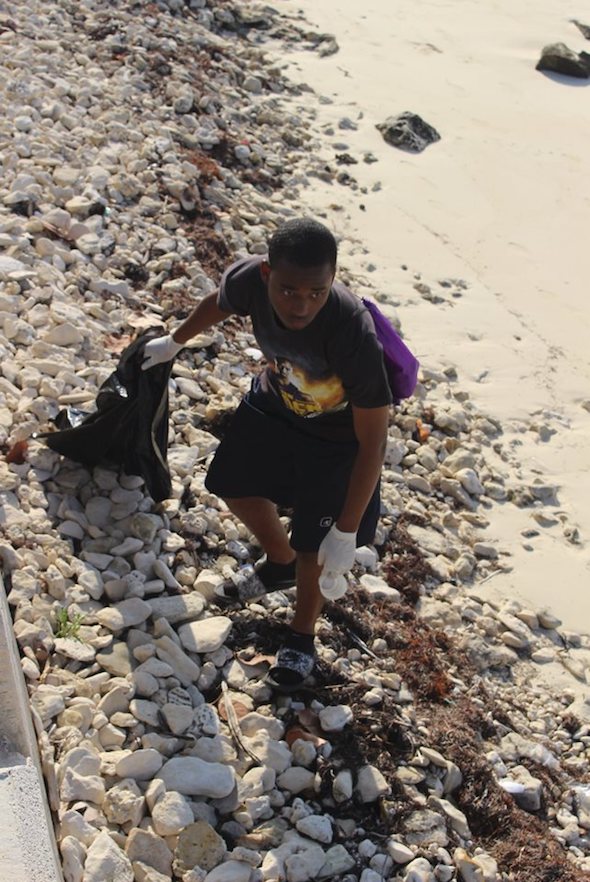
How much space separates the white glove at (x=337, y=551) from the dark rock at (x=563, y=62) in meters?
7.81

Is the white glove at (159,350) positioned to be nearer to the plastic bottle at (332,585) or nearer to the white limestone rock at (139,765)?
the plastic bottle at (332,585)

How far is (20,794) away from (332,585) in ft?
3.53

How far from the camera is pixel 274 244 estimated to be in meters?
2.84

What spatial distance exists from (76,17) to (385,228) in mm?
2652

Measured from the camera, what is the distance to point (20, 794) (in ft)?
8.38

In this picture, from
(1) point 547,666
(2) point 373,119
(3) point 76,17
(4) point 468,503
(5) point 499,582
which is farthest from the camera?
(2) point 373,119

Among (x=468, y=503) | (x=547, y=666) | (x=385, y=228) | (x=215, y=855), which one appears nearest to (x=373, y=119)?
(x=385, y=228)

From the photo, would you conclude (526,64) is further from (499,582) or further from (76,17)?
(499,582)

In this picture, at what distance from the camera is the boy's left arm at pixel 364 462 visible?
9.68 ft

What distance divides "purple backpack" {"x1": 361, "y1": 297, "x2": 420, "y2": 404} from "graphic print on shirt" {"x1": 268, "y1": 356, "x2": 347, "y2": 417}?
0.15 m

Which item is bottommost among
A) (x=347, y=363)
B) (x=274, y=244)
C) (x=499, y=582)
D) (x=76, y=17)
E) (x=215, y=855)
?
(x=499, y=582)

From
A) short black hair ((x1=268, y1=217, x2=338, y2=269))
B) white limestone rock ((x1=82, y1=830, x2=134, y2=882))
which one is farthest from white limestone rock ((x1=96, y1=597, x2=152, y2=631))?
short black hair ((x1=268, y1=217, x2=338, y2=269))

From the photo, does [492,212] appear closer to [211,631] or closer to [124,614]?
[211,631]

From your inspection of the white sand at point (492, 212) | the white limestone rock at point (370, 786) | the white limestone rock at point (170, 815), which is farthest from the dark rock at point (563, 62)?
the white limestone rock at point (170, 815)
